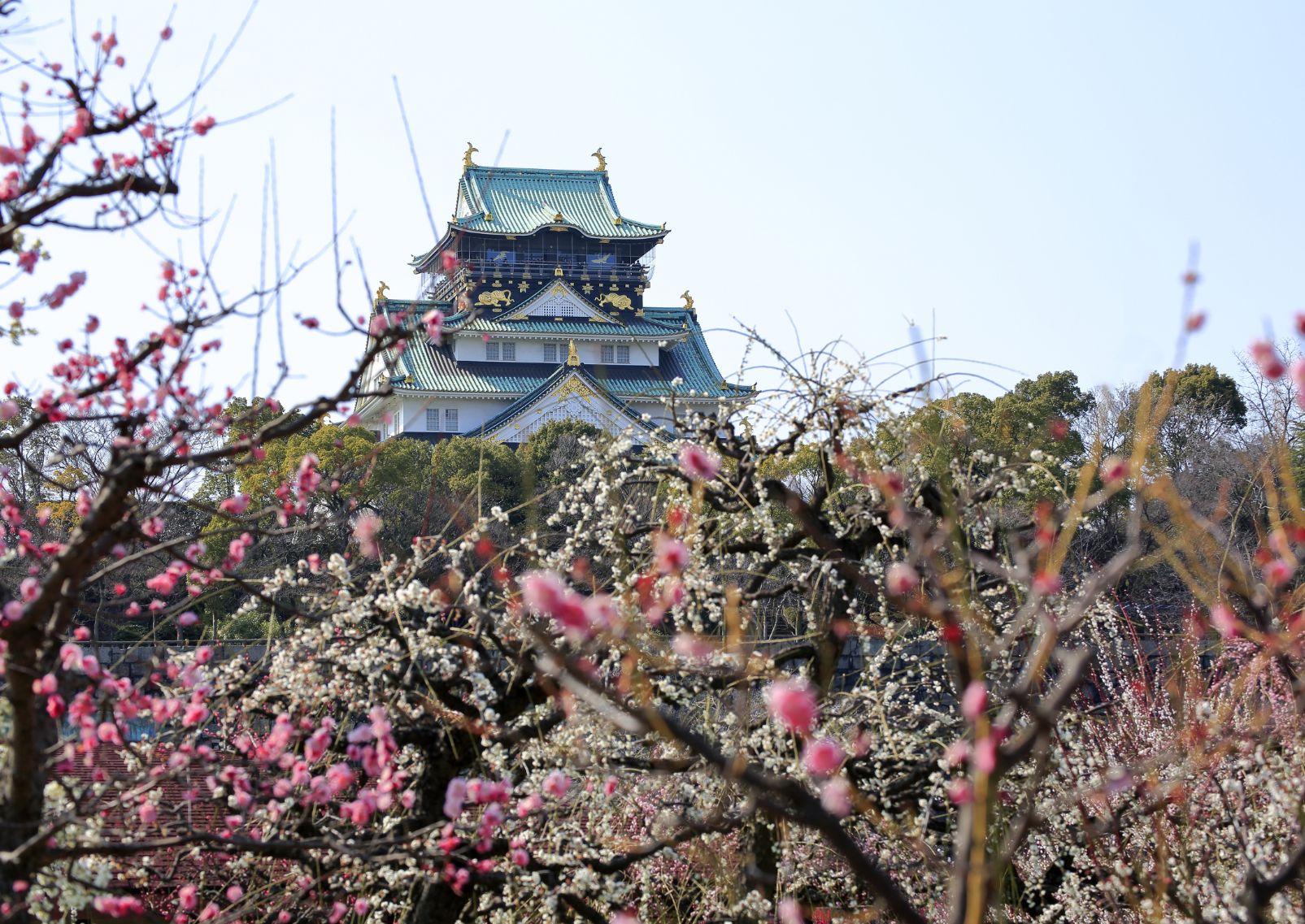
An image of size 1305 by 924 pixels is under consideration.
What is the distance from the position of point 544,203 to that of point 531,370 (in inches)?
214

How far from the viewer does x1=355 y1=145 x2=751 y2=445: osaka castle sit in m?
34.4

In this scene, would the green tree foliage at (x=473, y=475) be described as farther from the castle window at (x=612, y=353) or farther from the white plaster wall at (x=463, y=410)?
the castle window at (x=612, y=353)

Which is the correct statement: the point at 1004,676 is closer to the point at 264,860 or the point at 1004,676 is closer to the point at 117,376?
the point at 264,860

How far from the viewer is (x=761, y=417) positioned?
5.50 m

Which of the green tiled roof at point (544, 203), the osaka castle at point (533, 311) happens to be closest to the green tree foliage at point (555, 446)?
the osaka castle at point (533, 311)

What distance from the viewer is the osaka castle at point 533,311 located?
34406mm

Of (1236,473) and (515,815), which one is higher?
(1236,473)

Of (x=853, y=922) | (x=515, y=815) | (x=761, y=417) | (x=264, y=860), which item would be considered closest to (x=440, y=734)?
(x=515, y=815)

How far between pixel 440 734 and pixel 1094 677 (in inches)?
200

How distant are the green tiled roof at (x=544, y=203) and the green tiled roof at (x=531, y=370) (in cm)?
257

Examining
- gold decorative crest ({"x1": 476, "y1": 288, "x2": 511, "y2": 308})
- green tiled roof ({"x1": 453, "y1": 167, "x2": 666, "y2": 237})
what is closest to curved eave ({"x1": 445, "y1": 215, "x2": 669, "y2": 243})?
green tiled roof ({"x1": 453, "y1": 167, "x2": 666, "y2": 237})

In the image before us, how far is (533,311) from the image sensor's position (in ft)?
117

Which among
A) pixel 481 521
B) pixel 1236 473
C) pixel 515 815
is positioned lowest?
pixel 515 815

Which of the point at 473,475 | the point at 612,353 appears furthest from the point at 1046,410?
the point at 612,353
